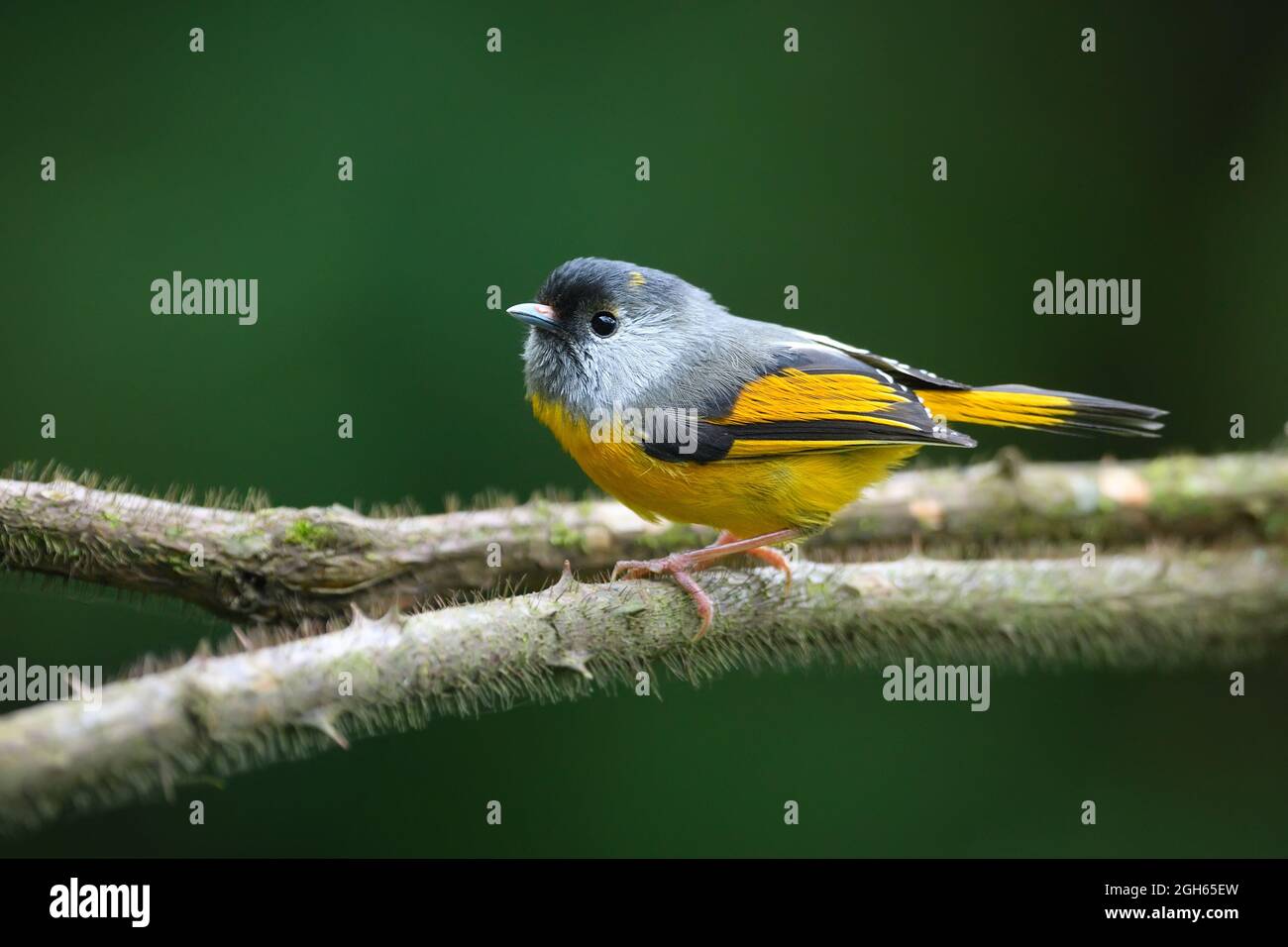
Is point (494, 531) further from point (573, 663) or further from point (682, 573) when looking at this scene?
point (573, 663)

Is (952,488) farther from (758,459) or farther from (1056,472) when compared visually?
(758,459)

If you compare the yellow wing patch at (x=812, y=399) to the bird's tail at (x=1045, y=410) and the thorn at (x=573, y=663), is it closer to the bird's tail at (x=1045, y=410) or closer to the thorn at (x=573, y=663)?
the bird's tail at (x=1045, y=410)

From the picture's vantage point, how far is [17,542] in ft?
9.91

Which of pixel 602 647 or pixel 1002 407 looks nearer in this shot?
pixel 602 647

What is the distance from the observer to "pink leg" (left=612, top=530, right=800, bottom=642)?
3.45 metres

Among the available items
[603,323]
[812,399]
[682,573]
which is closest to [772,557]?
[682,573]

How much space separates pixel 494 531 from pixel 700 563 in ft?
2.45

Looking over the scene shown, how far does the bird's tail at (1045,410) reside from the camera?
4051 millimetres

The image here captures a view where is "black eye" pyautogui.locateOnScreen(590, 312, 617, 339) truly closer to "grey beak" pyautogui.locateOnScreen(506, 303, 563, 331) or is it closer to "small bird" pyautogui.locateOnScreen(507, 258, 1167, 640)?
"small bird" pyautogui.locateOnScreen(507, 258, 1167, 640)

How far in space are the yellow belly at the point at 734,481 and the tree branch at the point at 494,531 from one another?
48 cm

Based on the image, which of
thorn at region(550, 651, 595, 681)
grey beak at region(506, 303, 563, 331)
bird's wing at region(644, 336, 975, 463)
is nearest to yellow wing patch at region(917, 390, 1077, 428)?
bird's wing at region(644, 336, 975, 463)

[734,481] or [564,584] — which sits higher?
[734,481]

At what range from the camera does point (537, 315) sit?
12.6 ft

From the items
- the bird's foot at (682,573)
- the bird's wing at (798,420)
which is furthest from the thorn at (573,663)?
the bird's wing at (798,420)
